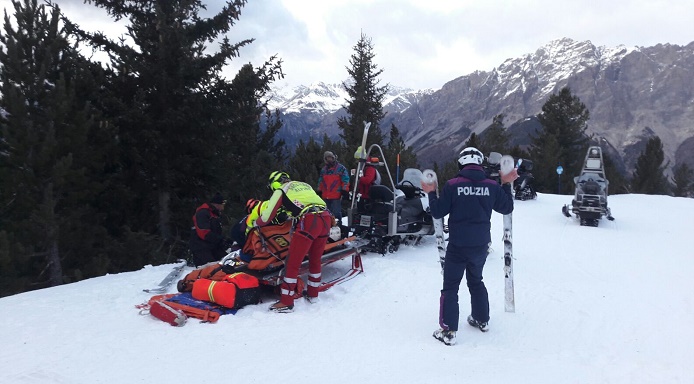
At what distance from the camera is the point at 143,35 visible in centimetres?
1168

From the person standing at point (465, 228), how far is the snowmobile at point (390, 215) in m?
3.42

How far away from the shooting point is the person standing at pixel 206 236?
7.11 meters

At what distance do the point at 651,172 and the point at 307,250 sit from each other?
3895 cm

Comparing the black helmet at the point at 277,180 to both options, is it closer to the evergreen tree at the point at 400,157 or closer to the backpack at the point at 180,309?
the backpack at the point at 180,309

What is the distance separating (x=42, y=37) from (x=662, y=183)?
41.5 meters

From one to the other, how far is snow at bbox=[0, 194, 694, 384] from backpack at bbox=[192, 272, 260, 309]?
0.17 metres

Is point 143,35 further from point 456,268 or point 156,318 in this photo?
point 456,268

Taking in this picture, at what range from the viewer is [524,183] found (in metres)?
18.2

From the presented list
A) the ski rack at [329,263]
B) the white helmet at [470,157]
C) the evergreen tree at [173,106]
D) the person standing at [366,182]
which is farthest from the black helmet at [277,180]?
the evergreen tree at [173,106]

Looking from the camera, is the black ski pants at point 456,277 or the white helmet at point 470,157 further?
the white helmet at point 470,157

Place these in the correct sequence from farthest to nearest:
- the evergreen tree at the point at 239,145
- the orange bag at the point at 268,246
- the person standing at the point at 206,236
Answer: the evergreen tree at the point at 239,145
the person standing at the point at 206,236
the orange bag at the point at 268,246

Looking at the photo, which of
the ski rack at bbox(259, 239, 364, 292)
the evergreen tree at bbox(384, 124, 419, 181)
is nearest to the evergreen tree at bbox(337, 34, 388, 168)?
the evergreen tree at bbox(384, 124, 419, 181)

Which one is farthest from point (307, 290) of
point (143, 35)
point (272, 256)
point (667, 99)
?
point (667, 99)

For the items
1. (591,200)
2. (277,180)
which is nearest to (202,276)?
(277,180)
